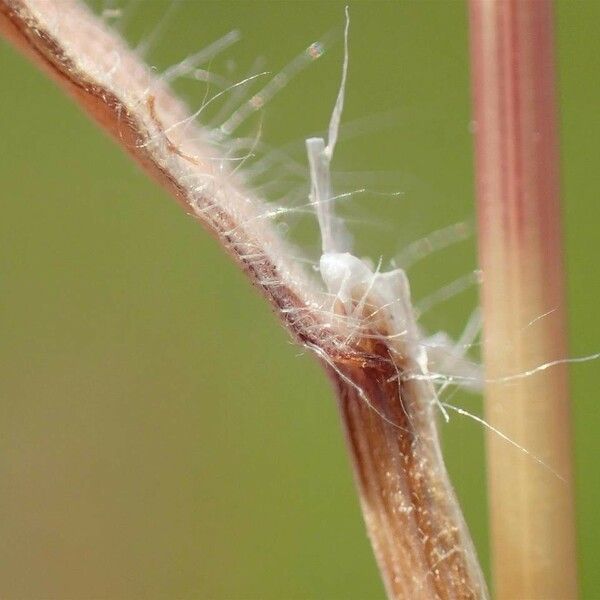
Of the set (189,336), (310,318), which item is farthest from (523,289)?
(189,336)

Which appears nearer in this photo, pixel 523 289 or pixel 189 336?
pixel 523 289

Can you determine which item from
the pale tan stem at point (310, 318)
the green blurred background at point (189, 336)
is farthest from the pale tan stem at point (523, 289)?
the green blurred background at point (189, 336)

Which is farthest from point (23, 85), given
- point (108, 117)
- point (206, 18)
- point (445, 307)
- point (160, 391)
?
point (108, 117)

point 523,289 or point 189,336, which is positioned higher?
Result: point 189,336

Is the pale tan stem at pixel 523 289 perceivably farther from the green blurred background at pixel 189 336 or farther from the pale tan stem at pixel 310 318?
the green blurred background at pixel 189 336

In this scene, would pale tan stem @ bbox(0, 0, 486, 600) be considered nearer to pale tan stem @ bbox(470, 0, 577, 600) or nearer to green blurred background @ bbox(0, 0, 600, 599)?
pale tan stem @ bbox(470, 0, 577, 600)

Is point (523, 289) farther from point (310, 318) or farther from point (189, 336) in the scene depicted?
point (189, 336)

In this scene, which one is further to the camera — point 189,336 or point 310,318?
point 189,336
